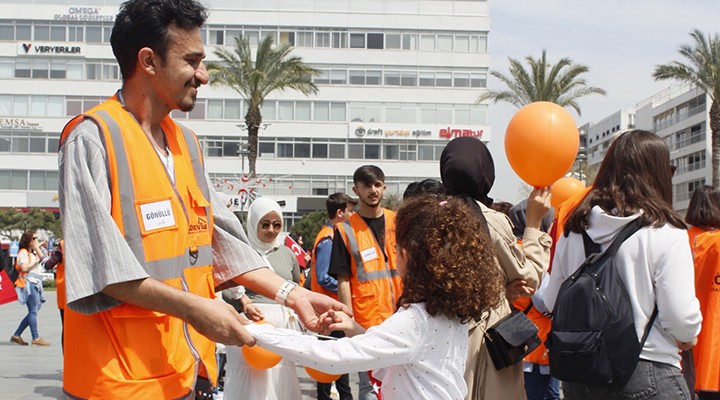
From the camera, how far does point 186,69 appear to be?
2.68m

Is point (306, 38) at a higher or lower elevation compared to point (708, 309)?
higher

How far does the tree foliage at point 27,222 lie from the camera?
2029 inches

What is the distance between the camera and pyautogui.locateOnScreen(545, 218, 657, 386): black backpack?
3650mm

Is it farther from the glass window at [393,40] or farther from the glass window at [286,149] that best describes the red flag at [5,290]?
the glass window at [393,40]

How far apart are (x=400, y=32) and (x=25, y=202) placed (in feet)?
96.2

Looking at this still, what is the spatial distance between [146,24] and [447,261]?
4.74 ft

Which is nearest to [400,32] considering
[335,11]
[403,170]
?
[335,11]

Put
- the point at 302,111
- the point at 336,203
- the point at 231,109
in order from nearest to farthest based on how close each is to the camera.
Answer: the point at 336,203
the point at 231,109
the point at 302,111

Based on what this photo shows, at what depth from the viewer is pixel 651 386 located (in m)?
3.69

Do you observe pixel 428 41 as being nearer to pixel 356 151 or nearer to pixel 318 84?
pixel 318 84

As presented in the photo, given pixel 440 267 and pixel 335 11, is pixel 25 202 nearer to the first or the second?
pixel 335 11

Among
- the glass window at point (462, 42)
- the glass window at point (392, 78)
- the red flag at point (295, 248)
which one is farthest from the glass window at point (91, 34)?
the red flag at point (295, 248)

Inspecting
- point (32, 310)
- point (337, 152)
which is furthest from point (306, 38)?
point (32, 310)

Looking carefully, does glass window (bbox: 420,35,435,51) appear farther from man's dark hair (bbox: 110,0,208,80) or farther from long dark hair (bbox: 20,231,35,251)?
man's dark hair (bbox: 110,0,208,80)
